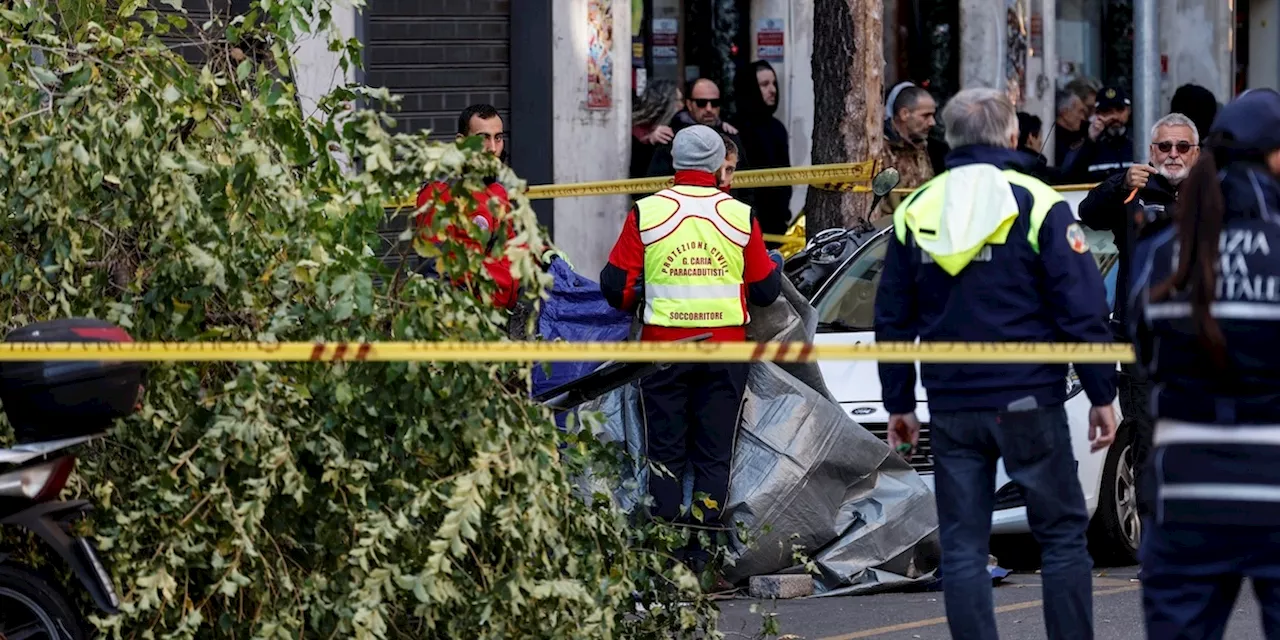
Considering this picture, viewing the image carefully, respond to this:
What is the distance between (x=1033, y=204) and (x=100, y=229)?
8.73 feet

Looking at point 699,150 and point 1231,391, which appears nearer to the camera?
point 1231,391

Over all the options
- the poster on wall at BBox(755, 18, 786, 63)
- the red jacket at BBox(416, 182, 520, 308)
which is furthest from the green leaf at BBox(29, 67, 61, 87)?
the poster on wall at BBox(755, 18, 786, 63)

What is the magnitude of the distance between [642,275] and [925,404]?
4.84ft

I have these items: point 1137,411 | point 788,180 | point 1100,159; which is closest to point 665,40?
point 788,180

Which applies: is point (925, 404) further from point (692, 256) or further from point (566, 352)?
point (566, 352)

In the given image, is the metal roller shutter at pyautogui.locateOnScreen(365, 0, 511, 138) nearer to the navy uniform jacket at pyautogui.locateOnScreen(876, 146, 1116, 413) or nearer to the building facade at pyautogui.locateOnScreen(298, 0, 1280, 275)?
the building facade at pyautogui.locateOnScreen(298, 0, 1280, 275)

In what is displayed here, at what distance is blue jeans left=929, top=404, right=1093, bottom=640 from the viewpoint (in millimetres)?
6270

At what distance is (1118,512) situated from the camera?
31.4 feet

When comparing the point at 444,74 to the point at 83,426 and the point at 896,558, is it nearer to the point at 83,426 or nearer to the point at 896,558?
the point at 896,558

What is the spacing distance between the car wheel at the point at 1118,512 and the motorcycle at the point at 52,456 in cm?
468

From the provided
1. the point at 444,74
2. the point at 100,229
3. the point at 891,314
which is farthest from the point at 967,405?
the point at 444,74

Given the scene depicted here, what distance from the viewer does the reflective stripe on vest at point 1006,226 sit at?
6.27 meters

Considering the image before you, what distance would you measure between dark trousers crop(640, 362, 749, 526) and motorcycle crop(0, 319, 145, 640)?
8.86 feet

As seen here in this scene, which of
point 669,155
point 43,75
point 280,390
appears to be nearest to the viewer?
point 280,390
